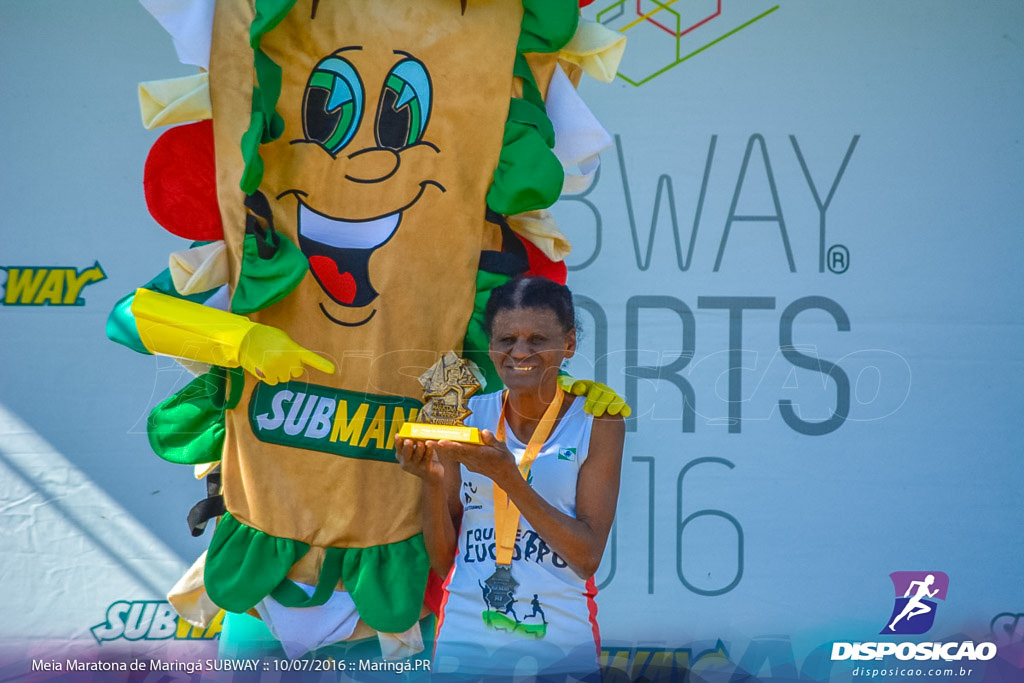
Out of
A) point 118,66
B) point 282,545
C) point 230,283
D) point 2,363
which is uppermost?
point 118,66

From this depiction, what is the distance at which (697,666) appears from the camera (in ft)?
6.84

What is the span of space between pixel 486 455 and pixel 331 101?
718 mm

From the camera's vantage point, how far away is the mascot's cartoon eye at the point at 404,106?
181cm

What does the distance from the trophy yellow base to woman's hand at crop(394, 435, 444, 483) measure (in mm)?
11

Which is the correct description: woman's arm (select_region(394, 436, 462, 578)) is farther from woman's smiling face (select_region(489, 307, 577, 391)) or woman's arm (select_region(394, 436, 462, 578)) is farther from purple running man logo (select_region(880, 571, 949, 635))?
purple running man logo (select_region(880, 571, 949, 635))

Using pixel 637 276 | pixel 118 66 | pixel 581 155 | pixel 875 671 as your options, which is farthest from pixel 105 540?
pixel 875 671

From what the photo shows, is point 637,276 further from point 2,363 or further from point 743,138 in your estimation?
Result: point 2,363

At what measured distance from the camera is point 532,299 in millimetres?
1749

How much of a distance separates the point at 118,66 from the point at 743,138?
1894mm

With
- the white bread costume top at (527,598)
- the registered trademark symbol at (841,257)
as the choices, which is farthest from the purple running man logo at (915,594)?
the white bread costume top at (527,598)

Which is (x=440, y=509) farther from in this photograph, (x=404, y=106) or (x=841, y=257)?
(x=841, y=257)

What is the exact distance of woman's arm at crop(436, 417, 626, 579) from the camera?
1.59 meters

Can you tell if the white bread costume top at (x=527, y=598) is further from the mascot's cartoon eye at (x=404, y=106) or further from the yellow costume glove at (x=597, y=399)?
the mascot's cartoon eye at (x=404, y=106)

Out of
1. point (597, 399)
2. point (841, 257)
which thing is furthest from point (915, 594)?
point (597, 399)
